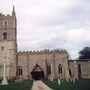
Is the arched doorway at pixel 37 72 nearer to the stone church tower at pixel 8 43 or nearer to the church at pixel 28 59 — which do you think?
the church at pixel 28 59

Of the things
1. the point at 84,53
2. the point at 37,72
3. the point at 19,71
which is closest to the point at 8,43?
the point at 19,71

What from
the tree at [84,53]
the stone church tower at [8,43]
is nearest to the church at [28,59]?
the stone church tower at [8,43]

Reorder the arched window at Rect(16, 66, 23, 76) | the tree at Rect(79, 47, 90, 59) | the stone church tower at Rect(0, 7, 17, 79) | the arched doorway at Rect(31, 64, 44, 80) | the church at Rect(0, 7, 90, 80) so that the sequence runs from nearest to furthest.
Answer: the stone church tower at Rect(0, 7, 17, 79) → the church at Rect(0, 7, 90, 80) → the arched window at Rect(16, 66, 23, 76) → the arched doorway at Rect(31, 64, 44, 80) → the tree at Rect(79, 47, 90, 59)

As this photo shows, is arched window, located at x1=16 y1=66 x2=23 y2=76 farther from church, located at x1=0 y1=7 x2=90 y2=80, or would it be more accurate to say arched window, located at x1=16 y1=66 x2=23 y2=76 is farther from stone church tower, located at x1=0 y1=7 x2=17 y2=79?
stone church tower, located at x1=0 y1=7 x2=17 y2=79

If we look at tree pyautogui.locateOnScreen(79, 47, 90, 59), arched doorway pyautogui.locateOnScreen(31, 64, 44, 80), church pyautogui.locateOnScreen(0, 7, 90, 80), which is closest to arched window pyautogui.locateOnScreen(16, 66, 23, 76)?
church pyautogui.locateOnScreen(0, 7, 90, 80)

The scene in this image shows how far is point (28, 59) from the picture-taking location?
64.2 metres

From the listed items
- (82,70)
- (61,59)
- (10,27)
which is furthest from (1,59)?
(82,70)

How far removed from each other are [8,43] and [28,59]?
5902mm

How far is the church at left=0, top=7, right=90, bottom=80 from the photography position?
63.4 meters

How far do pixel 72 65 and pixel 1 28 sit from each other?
62.8 ft

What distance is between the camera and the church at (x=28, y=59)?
208 feet

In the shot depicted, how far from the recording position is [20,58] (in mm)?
64312

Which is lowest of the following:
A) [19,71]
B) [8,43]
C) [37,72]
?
[37,72]

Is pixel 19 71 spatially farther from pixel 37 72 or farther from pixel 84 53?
pixel 84 53
